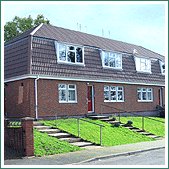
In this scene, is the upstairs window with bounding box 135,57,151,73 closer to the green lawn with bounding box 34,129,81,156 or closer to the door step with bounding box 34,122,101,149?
the door step with bounding box 34,122,101,149

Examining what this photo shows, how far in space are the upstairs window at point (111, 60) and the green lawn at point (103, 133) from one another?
7.15 m

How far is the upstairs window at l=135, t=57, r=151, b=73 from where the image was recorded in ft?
107

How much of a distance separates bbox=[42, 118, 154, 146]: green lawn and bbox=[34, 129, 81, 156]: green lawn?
233 cm

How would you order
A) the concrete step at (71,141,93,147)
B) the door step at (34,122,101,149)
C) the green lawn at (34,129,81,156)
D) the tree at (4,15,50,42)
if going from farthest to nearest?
the tree at (4,15,50,42) → the door step at (34,122,101,149) → the concrete step at (71,141,93,147) → the green lawn at (34,129,81,156)

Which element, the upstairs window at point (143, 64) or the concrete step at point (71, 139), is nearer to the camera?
the concrete step at point (71, 139)

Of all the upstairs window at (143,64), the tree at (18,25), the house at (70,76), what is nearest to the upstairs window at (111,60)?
the house at (70,76)

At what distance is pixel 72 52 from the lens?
86.0 ft

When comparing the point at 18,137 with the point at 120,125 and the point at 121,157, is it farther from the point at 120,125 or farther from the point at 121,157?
the point at 120,125

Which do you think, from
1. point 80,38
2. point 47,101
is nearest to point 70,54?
point 80,38

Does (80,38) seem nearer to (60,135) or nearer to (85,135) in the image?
(85,135)

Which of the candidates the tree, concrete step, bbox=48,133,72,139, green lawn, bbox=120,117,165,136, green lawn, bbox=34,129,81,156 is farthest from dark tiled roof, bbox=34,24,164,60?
the tree

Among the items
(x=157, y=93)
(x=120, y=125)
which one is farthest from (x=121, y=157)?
(x=157, y=93)

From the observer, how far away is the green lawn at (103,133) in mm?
19375

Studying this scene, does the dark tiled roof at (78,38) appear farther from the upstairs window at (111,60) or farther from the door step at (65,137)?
the door step at (65,137)
